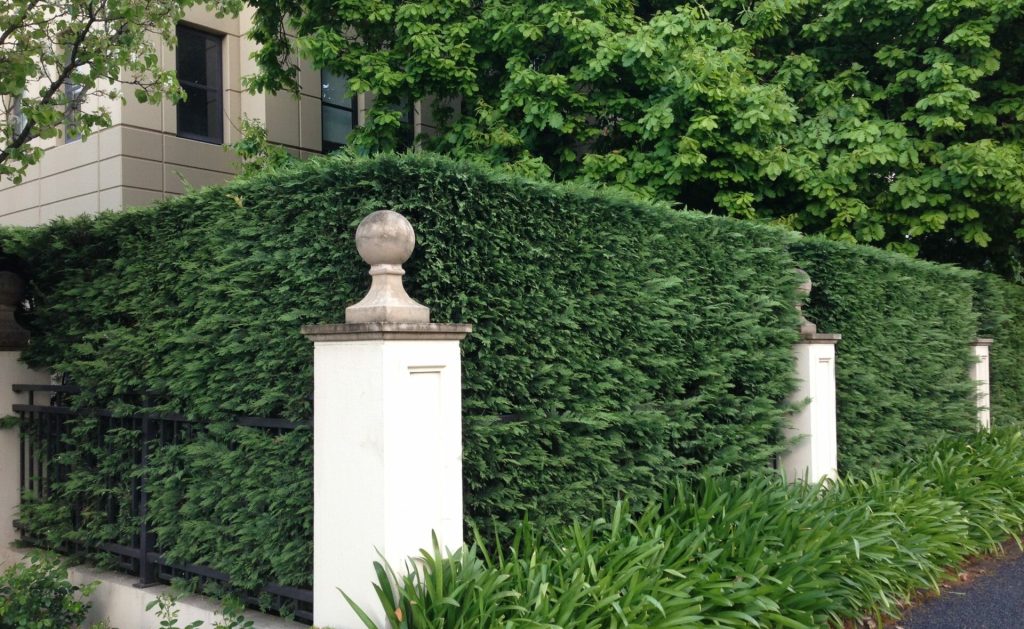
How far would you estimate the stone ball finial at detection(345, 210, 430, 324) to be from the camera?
12.4 feet

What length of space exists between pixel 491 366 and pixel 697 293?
1.95 metres

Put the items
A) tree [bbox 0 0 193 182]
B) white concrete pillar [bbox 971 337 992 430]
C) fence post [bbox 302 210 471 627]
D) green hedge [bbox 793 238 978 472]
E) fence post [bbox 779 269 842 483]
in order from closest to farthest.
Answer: fence post [bbox 302 210 471 627] < tree [bbox 0 0 193 182] < fence post [bbox 779 269 842 483] < green hedge [bbox 793 238 978 472] < white concrete pillar [bbox 971 337 992 430]

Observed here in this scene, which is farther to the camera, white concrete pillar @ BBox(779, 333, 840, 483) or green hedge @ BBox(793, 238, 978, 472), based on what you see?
green hedge @ BBox(793, 238, 978, 472)

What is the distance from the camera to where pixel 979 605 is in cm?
573

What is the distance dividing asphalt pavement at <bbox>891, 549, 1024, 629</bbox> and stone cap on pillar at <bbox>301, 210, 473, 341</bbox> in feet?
12.0

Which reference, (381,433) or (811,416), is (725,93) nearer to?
(811,416)

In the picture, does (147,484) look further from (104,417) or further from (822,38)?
(822,38)

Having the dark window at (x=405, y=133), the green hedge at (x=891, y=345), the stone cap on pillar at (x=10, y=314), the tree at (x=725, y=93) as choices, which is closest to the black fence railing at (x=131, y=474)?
the stone cap on pillar at (x=10, y=314)

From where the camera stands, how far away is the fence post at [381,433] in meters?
3.71

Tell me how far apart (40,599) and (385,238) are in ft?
10.1

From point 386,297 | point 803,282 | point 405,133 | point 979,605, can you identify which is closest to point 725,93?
point 803,282

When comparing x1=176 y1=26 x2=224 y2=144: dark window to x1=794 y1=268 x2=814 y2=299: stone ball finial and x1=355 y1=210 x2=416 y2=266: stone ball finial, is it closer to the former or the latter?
x1=794 y1=268 x2=814 y2=299: stone ball finial

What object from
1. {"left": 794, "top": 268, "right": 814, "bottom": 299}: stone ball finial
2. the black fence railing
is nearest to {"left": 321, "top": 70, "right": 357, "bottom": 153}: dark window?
the black fence railing

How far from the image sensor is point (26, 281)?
6.16 meters
